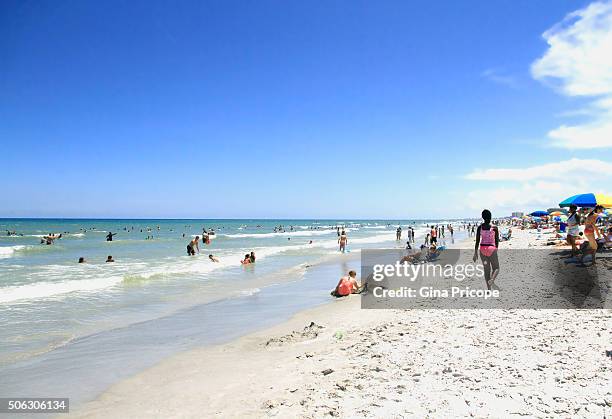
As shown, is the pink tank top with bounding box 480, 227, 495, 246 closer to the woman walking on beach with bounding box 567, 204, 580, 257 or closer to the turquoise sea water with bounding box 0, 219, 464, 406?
the woman walking on beach with bounding box 567, 204, 580, 257

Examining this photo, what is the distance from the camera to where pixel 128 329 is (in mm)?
9391

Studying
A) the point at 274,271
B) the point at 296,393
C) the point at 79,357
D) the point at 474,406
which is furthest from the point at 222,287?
the point at 474,406

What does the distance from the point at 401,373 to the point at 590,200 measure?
13.7 metres

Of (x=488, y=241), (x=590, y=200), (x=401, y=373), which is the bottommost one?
(x=401, y=373)

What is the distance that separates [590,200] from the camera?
14.7 meters

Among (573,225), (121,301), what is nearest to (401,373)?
(573,225)

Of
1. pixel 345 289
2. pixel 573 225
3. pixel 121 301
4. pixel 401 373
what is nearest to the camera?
pixel 401 373

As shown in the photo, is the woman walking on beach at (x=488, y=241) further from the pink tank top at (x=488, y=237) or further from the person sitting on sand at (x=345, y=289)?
the person sitting on sand at (x=345, y=289)

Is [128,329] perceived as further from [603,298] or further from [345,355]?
[603,298]

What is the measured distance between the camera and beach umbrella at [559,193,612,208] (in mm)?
14500

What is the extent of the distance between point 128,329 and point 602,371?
9195mm

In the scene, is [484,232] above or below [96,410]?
above

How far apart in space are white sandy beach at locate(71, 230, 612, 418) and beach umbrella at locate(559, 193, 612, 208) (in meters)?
8.79

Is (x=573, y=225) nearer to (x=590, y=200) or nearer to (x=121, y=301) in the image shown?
(x=590, y=200)
